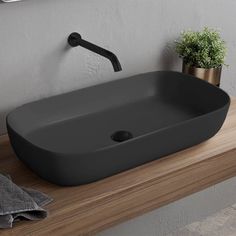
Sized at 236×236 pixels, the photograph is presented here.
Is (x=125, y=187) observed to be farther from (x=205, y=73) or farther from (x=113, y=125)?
(x=205, y=73)

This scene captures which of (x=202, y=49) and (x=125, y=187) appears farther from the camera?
(x=202, y=49)

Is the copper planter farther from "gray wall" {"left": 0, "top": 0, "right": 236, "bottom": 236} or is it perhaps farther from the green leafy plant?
"gray wall" {"left": 0, "top": 0, "right": 236, "bottom": 236}

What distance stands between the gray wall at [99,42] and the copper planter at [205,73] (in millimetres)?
125

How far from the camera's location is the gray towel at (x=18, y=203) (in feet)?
4.80

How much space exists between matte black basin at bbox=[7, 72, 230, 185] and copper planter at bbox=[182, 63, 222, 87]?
0.32ft

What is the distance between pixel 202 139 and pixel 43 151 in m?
0.58

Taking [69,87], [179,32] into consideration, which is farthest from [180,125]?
[179,32]

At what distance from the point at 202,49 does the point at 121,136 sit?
563mm

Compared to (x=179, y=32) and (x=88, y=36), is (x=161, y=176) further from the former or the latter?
(x=179, y=32)

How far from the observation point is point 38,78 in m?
1.94

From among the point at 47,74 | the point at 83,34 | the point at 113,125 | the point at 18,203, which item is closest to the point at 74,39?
the point at 83,34

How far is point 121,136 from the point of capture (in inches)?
71.9

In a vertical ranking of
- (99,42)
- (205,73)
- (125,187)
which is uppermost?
(99,42)

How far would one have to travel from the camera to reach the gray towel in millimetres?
1463
